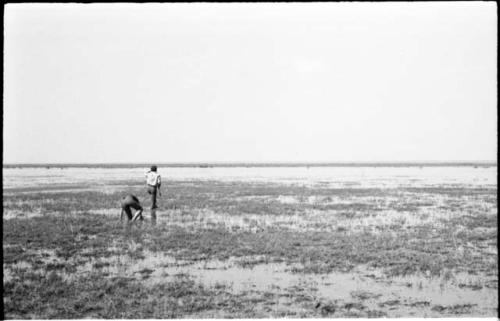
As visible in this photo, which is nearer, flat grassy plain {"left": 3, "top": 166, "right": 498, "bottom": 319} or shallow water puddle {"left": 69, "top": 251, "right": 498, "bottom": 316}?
flat grassy plain {"left": 3, "top": 166, "right": 498, "bottom": 319}

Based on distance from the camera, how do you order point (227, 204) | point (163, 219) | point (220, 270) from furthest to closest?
1. point (227, 204)
2. point (163, 219)
3. point (220, 270)

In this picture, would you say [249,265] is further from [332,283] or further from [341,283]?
[341,283]

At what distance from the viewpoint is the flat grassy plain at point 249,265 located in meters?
7.45

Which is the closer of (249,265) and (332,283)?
(332,283)

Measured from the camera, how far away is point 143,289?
26.4 ft

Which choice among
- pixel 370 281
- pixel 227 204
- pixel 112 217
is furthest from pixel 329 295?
pixel 227 204

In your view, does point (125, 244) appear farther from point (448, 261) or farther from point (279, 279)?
point (448, 261)

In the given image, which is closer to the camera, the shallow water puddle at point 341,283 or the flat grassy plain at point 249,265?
the flat grassy plain at point 249,265

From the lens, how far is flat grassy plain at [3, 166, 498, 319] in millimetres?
7449

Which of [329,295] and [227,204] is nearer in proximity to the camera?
[329,295]

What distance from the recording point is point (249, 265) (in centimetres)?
966

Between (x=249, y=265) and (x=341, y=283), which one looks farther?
(x=249, y=265)

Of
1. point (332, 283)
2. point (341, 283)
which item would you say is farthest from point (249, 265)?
point (341, 283)

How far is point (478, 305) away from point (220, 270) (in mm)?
4920
